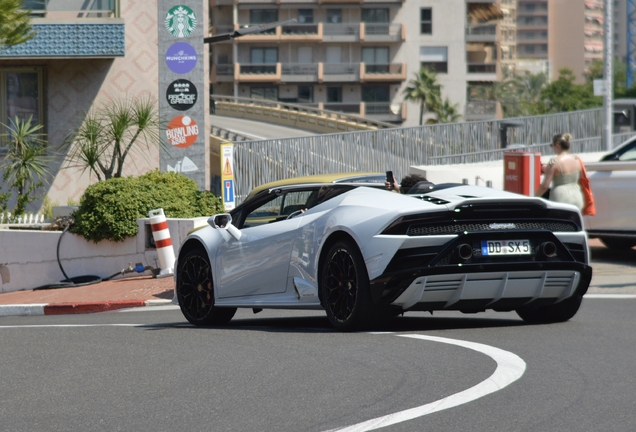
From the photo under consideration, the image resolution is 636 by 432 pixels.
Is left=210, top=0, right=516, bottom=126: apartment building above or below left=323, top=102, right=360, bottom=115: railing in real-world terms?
above

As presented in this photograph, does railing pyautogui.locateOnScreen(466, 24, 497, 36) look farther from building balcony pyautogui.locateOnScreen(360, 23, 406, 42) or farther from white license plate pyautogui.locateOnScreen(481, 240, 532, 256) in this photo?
white license plate pyautogui.locateOnScreen(481, 240, 532, 256)

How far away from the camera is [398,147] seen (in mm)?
28891

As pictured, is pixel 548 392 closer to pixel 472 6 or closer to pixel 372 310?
pixel 372 310

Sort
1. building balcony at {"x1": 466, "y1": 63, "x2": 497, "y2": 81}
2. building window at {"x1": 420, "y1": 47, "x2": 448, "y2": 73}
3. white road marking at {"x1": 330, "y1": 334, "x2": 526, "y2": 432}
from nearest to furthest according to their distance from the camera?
1. white road marking at {"x1": 330, "y1": 334, "x2": 526, "y2": 432}
2. building window at {"x1": 420, "y1": 47, "x2": 448, "y2": 73}
3. building balcony at {"x1": 466, "y1": 63, "x2": 497, "y2": 81}

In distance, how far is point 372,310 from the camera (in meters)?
7.98

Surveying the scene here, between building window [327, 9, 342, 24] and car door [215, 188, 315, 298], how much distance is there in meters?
83.8

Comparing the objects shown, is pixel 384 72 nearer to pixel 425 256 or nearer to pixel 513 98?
pixel 513 98

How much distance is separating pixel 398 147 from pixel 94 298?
604 inches

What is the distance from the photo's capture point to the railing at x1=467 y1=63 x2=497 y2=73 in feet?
314

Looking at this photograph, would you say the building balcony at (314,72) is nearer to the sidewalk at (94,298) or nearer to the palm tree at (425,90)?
the palm tree at (425,90)

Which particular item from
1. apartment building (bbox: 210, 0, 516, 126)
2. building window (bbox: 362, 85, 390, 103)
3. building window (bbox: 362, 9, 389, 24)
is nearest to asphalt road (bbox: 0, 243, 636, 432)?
apartment building (bbox: 210, 0, 516, 126)

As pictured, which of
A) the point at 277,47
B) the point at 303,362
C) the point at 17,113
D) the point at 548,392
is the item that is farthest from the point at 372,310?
the point at 277,47

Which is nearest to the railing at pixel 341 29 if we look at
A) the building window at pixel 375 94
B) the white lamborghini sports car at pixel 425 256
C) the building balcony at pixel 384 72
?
the building balcony at pixel 384 72

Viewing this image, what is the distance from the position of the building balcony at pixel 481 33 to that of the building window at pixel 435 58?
7.70ft
